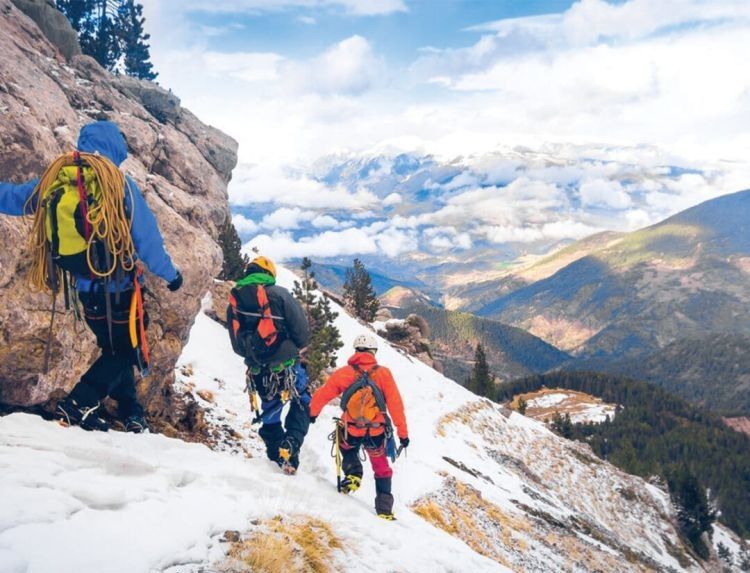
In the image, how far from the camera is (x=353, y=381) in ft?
30.0

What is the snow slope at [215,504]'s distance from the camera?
4.33 meters

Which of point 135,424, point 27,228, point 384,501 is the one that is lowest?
point 384,501

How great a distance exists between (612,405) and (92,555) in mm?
217205

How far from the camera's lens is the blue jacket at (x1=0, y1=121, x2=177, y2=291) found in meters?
6.58

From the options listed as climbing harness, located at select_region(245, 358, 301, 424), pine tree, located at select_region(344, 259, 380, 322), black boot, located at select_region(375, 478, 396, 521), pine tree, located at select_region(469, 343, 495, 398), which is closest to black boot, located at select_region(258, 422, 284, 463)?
climbing harness, located at select_region(245, 358, 301, 424)

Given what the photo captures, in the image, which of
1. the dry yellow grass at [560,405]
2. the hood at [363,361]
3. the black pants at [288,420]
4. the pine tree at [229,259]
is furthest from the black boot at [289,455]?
the dry yellow grass at [560,405]

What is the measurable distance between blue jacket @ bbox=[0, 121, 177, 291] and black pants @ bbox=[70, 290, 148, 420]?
0.88 feet

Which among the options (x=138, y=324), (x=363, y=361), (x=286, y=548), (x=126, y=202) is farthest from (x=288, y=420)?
(x=126, y=202)

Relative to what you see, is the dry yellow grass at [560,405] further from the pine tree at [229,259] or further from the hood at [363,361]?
the hood at [363,361]

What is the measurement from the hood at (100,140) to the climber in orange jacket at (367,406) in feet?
16.9

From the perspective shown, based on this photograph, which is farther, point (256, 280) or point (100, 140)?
point (256, 280)

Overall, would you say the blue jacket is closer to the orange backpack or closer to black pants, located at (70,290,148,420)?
black pants, located at (70,290,148,420)

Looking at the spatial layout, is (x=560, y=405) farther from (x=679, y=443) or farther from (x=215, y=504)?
(x=215, y=504)

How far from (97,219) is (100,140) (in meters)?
1.38
